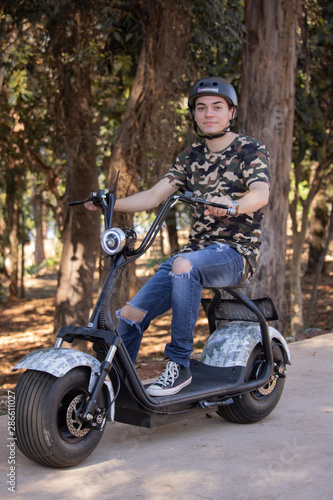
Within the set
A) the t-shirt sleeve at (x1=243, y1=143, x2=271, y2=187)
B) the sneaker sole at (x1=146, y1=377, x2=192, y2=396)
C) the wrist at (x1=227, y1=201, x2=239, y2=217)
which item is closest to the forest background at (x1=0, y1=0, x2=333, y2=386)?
the t-shirt sleeve at (x1=243, y1=143, x2=271, y2=187)

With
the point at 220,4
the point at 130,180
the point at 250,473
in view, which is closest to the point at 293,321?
the point at 130,180

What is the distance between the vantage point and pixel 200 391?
3793 mm

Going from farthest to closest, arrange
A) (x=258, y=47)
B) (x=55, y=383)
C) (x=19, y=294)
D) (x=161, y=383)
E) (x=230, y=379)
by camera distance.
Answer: (x=19, y=294) → (x=258, y=47) → (x=230, y=379) → (x=161, y=383) → (x=55, y=383)

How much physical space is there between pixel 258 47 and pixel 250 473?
509 cm

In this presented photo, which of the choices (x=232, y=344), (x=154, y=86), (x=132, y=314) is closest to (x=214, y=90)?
(x=132, y=314)

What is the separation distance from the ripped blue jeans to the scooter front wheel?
1.98ft

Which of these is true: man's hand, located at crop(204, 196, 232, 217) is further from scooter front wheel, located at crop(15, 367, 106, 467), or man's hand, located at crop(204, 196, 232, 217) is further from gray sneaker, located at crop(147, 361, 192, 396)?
scooter front wheel, located at crop(15, 367, 106, 467)

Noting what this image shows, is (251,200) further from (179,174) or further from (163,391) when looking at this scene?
(163,391)

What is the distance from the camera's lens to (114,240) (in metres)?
3.44

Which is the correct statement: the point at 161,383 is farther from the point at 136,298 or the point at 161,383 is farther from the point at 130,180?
the point at 130,180

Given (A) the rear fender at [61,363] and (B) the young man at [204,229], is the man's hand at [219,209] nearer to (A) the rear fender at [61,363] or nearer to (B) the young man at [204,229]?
(B) the young man at [204,229]

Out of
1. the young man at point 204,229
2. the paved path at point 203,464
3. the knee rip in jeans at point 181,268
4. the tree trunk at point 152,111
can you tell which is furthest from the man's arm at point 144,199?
the tree trunk at point 152,111

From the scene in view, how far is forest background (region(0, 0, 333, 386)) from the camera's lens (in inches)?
279

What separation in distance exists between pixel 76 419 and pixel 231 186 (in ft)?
5.69
